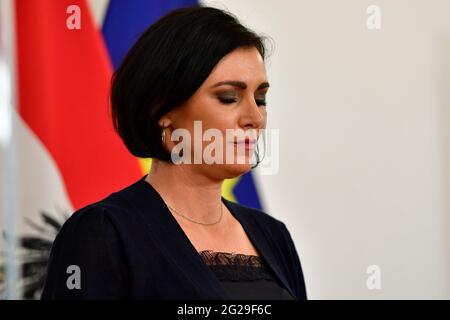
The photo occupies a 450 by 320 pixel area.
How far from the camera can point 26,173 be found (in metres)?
2.00

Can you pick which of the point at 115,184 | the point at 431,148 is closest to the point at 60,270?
the point at 115,184

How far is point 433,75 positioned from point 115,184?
108 centimetres

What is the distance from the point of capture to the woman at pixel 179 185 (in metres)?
0.97

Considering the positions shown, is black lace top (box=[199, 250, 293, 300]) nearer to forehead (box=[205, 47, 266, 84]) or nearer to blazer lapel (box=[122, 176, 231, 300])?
blazer lapel (box=[122, 176, 231, 300])

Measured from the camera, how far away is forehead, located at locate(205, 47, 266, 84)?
105 centimetres

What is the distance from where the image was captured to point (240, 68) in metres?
1.07

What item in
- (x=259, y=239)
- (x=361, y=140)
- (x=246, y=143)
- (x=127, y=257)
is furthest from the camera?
(x=361, y=140)

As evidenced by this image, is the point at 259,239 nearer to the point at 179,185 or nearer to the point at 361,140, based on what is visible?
the point at 179,185

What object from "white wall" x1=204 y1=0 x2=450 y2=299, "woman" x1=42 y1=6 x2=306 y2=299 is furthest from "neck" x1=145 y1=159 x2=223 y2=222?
"white wall" x1=204 y1=0 x2=450 y2=299

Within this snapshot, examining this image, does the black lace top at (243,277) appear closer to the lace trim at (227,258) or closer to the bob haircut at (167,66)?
the lace trim at (227,258)

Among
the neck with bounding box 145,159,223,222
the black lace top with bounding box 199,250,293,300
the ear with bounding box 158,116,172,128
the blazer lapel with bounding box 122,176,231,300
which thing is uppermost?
the ear with bounding box 158,116,172,128

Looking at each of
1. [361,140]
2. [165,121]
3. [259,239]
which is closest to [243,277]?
[259,239]

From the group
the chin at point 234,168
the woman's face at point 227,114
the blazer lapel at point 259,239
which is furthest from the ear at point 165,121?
the blazer lapel at point 259,239

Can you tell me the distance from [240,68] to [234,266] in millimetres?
297
